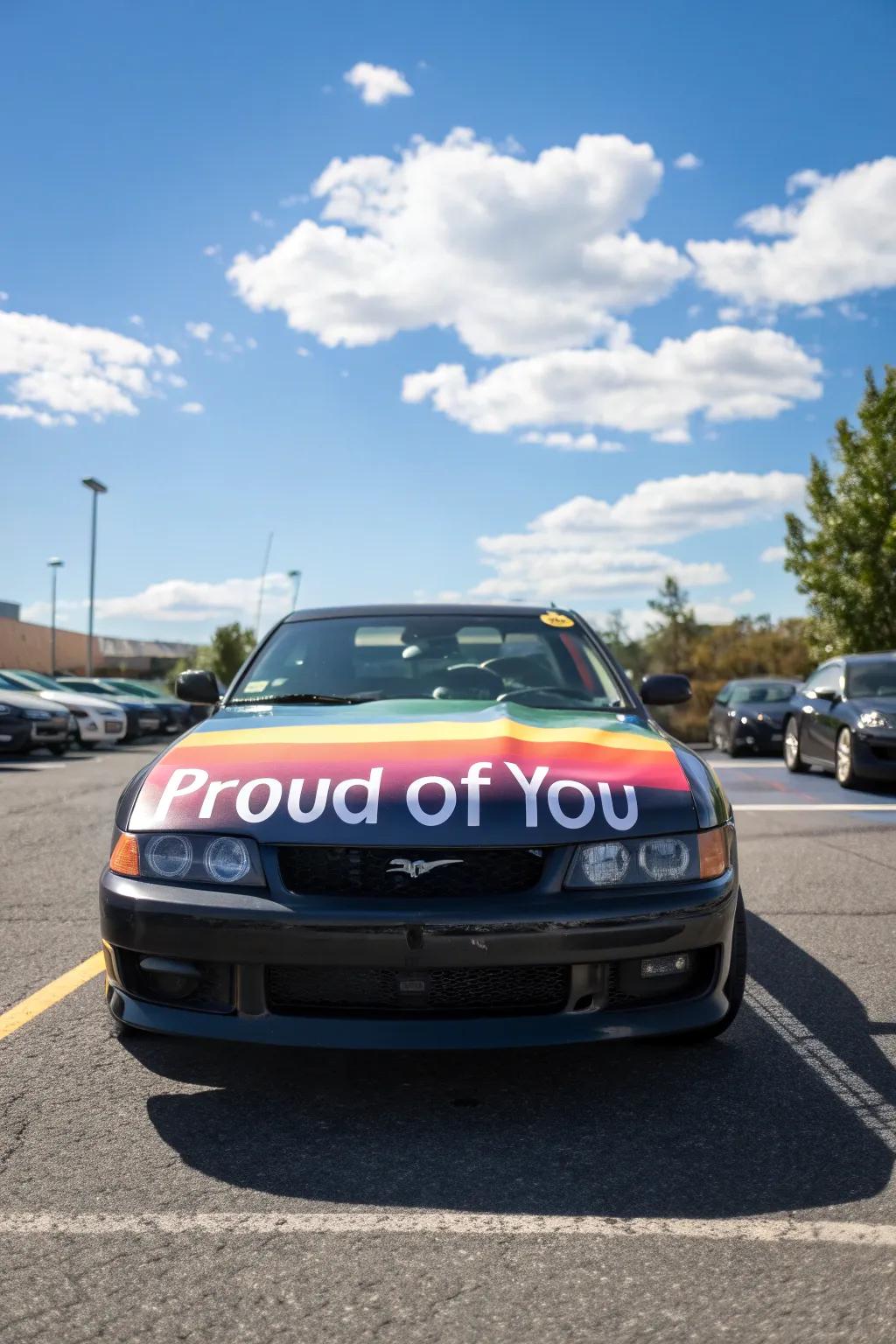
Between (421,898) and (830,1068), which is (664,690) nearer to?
(830,1068)

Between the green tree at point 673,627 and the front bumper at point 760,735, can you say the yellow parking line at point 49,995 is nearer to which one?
the front bumper at point 760,735

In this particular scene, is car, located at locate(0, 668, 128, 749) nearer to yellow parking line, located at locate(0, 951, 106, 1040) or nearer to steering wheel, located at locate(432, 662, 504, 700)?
yellow parking line, located at locate(0, 951, 106, 1040)

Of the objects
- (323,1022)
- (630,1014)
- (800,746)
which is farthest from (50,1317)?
(800,746)

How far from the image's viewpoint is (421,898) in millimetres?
3055

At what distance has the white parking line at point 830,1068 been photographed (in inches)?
121

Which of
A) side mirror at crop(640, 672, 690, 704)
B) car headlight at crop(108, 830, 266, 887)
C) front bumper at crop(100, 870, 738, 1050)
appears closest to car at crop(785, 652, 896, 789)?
side mirror at crop(640, 672, 690, 704)

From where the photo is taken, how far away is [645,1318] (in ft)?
7.03

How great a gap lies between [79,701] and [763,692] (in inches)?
449

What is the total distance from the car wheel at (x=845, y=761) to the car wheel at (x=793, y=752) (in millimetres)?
1618

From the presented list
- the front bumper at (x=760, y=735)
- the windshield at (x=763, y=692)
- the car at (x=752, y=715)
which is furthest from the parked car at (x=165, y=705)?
the front bumper at (x=760, y=735)

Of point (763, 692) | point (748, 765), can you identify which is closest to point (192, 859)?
point (748, 765)

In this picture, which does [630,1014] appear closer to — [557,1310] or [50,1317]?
[557,1310]

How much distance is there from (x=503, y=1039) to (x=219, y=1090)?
2.77ft

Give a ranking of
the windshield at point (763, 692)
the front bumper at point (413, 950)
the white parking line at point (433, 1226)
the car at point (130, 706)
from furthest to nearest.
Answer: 1. the car at point (130, 706)
2. the windshield at point (763, 692)
3. the front bumper at point (413, 950)
4. the white parking line at point (433, 1226)
